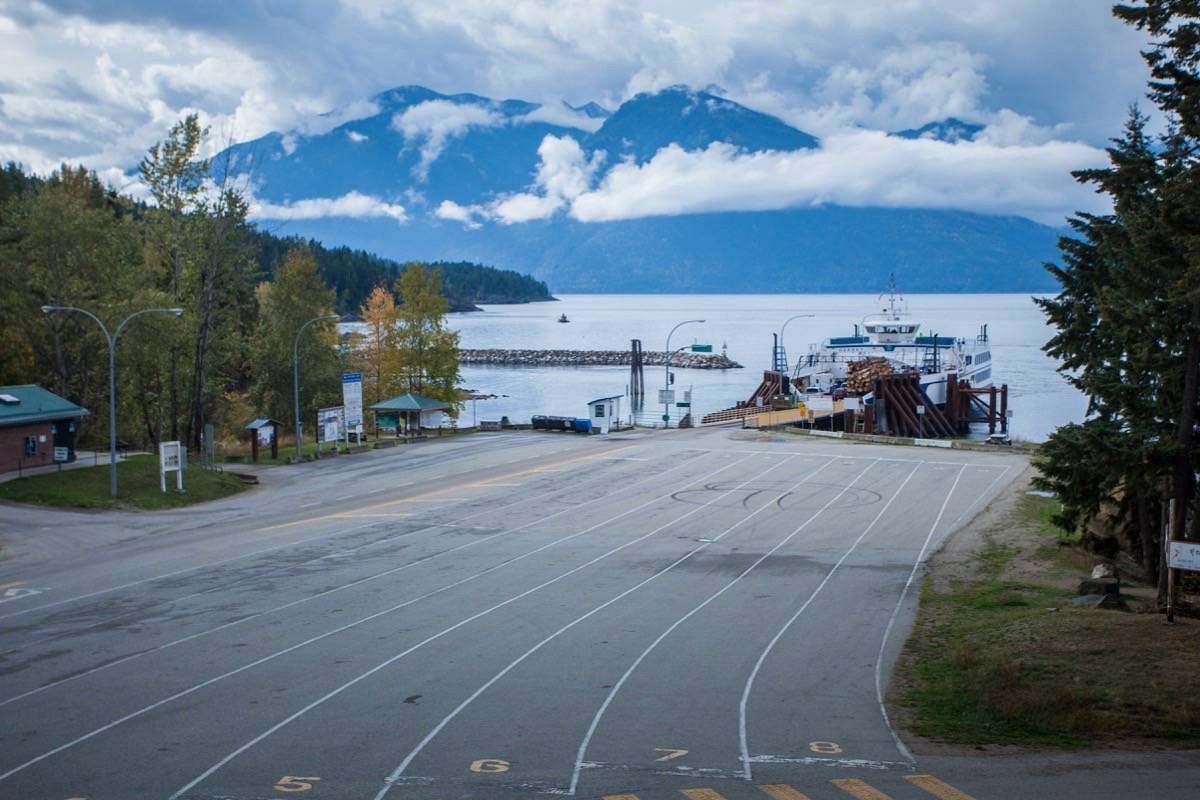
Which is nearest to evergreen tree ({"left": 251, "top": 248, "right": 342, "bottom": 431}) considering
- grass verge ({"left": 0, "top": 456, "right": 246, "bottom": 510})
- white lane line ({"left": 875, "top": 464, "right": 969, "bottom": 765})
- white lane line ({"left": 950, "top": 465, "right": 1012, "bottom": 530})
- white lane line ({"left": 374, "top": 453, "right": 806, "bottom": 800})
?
grass verge ({"left": 0, "top": 456, "right": 246, "bottom": 510})

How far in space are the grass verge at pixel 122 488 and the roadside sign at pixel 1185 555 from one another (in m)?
32.4

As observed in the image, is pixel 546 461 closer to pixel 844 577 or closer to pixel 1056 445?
pixel 844 577

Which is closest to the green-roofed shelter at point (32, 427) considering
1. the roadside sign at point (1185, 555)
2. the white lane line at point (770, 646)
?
the white lane line at point (770, 646)

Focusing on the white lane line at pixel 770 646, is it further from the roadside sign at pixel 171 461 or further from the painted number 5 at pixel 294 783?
the roadside sign at pixel 171 461

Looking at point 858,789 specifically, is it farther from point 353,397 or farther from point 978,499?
point 353,397

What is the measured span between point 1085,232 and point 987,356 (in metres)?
92.1

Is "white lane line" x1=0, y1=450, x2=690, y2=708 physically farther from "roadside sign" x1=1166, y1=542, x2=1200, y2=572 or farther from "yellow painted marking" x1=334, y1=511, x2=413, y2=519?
"roadside sign" x1=1166, y1=542, x2=1200, y2=572

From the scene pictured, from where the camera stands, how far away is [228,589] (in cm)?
2534

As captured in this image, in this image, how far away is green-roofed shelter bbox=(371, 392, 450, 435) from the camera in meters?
63.8

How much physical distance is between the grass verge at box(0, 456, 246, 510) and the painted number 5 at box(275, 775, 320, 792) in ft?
91.1

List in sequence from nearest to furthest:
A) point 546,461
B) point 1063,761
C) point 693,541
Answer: point 1063,761
point 693,541
point 546,461

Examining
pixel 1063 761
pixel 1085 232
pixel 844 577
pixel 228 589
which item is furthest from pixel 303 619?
pixel 1085 232

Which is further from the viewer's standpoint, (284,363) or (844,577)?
(284,363)

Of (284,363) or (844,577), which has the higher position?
(284,363)
